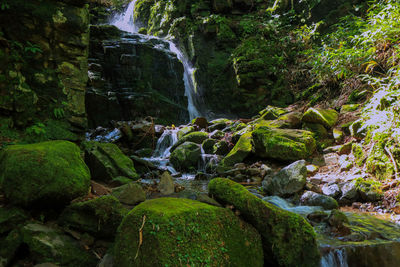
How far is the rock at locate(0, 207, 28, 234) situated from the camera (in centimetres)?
204

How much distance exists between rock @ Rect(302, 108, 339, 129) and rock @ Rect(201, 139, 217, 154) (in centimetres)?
305

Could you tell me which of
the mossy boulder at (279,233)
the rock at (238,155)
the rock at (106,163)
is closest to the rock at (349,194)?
the mossy boulder at (279,233)

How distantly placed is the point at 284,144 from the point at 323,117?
1.57 meters

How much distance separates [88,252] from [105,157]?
121 inches

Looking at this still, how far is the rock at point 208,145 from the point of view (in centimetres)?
815

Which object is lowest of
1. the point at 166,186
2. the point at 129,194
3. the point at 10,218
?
the point at 166,186

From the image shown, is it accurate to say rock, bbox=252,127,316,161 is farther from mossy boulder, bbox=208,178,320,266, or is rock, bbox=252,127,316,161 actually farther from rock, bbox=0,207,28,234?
rock, bbox=0,207,28,234

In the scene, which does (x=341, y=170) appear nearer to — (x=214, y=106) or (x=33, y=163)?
(x=33, y=163)

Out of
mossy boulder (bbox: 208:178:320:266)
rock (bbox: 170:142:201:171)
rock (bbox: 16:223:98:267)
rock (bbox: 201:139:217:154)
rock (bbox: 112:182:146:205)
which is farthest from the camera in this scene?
rock (bbox: 201:139:217:154)

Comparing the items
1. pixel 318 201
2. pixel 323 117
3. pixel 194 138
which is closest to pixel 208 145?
pixel 194 138

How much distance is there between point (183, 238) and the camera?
179cm


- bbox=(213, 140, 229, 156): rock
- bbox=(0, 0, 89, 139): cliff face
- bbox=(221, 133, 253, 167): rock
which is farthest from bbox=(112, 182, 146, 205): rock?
bbox=(213, 140, 229, 156): rock

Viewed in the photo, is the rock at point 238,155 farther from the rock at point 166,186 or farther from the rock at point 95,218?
the rock at point 95,218

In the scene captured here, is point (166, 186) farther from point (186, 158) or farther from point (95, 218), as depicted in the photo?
point (186, 158)
